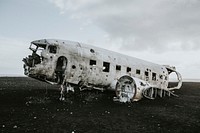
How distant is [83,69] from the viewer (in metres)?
15.8

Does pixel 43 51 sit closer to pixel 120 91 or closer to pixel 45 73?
pixel 45 73

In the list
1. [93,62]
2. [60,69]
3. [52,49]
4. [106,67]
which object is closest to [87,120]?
[60,69]

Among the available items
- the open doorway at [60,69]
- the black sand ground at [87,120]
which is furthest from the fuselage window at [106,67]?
the black sand ground at [87,120]

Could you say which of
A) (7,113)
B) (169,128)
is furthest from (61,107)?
(169,128)

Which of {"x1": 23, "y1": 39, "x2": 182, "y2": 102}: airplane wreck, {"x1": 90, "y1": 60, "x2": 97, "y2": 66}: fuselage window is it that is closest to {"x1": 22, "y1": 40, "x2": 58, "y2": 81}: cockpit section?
{"x1": 23, "y1": 39, "x2": 182, "y2": 102}: airplane wreck

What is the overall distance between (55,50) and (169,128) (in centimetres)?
921

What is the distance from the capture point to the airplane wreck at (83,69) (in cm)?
1444

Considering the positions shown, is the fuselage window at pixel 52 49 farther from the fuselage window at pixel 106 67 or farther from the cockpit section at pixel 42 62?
the fuselage window at pixel 106 67

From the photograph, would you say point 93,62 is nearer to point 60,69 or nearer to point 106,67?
point 106,67

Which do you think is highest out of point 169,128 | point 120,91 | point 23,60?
point 23,60

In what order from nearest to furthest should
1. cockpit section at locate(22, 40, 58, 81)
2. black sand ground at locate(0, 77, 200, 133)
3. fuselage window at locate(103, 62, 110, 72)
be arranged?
1. black sand ground at locate(0, 77, 200, 133)
2. cockpit section at locate(22, 40, 58, 81)
3. fuselage window at locate(103, 62, 110, 72)

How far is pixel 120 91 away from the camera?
1645cm

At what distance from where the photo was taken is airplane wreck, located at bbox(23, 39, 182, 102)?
14.4 meters

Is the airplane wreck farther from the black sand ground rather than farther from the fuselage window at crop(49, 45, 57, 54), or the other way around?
the black sand ground
